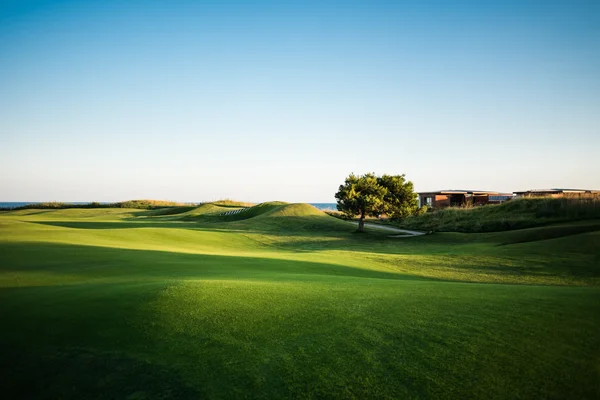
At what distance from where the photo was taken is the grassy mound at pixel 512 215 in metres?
33.1

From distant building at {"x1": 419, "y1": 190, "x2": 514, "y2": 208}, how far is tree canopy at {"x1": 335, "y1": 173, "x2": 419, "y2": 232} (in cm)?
2658

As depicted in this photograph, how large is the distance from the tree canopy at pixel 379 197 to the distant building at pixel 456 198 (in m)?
26.6

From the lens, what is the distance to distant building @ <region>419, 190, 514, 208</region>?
63938mm

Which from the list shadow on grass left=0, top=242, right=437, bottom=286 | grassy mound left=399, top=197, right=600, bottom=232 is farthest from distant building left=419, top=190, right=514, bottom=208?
shadow on grass left=0, top=242, right=437, bottom=286

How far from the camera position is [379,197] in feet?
127

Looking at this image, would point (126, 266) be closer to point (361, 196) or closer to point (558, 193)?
point (361, 196)

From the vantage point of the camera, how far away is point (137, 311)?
607cm

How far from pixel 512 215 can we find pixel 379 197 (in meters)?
14.9

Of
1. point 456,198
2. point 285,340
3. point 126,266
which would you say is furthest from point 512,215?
point 285,340

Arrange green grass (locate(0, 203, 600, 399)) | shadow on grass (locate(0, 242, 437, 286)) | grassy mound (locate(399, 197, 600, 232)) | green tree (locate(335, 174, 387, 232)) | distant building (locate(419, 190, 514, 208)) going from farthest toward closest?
distant building (locate(419, 190, 514, 208)), green tree (locate(335, 174, 387, 232)), grassy mound (locate(399, 197, 600, 232)), shadow on grass (locate(0, 242, 437, 286)), green grass (locate(0, 203, 600, 399))

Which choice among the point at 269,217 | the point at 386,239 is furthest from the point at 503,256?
the point at 269,217

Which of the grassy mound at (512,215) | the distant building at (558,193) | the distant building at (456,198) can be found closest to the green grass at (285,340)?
the grassy mound at (512,215)

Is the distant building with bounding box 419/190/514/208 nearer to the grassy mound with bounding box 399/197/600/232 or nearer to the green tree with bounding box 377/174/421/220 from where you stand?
the grassy mound with bounding box 399/197/600/232

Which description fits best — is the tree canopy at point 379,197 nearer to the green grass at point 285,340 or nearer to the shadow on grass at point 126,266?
the shadow on grass at point 126,266
